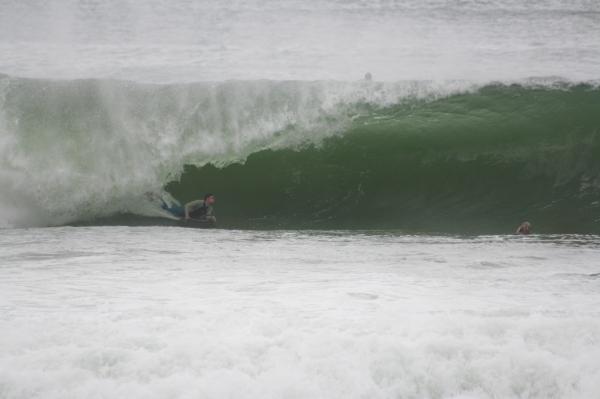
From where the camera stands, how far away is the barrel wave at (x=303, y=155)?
10547 mm

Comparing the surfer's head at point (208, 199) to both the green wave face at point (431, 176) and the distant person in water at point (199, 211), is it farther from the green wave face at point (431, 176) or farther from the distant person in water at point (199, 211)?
the green wave face at point (431, 176)

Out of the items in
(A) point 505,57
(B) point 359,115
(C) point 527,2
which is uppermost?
(C) point 527,2

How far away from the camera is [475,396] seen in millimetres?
4742

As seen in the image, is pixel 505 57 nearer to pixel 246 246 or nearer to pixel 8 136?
pixel 246 246

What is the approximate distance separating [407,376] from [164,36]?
1251 centimetres

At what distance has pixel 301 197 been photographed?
1097 cm

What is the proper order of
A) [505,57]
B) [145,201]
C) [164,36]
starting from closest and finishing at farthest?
[145,201] → [505,57] → [164,36]

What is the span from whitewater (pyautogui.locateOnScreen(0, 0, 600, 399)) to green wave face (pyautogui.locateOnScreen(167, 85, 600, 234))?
3 cm

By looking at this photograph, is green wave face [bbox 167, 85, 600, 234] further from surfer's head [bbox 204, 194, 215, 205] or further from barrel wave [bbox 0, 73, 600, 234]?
surfer's head [bbox 204, 194, 215, 205]

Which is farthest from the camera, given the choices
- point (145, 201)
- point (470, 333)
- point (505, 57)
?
point (505, 57)

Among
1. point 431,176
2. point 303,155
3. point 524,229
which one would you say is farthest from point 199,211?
point 524,229

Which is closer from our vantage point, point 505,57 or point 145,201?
point 145,201

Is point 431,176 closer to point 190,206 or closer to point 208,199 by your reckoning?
point 208,199

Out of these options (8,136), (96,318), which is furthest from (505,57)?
(96,318)
